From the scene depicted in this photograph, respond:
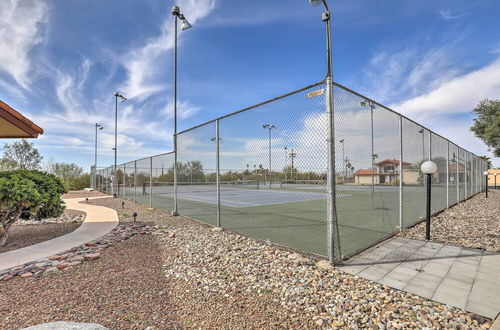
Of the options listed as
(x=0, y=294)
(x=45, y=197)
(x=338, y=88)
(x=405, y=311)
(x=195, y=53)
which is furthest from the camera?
(x=195, y=53)

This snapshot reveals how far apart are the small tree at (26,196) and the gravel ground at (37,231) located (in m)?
0.32

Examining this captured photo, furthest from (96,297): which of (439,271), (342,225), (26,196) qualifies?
(342,225)

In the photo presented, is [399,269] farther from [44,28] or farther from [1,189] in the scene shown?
[44,28]

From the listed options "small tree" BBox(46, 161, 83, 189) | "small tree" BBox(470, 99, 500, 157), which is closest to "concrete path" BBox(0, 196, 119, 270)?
"small tree" BBox(46, 161, 83, 189)

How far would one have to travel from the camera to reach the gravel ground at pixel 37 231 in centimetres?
456

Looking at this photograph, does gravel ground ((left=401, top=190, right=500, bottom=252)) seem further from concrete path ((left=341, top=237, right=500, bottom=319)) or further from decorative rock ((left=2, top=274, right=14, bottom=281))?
decorative rock ((left=2, top=274, right=14, bottom=281))

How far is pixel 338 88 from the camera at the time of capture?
338 centimetres

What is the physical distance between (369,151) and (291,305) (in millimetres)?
3463

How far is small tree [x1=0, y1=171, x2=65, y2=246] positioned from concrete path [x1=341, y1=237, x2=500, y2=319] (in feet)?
18.1

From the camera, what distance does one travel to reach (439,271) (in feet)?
9.89

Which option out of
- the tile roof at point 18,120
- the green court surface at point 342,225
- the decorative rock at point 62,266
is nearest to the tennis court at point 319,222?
the green court surface at point 342,225

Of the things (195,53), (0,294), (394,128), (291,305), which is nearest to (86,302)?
(0,294)

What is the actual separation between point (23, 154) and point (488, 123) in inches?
1656

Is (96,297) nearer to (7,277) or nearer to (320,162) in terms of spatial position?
(7,277)
